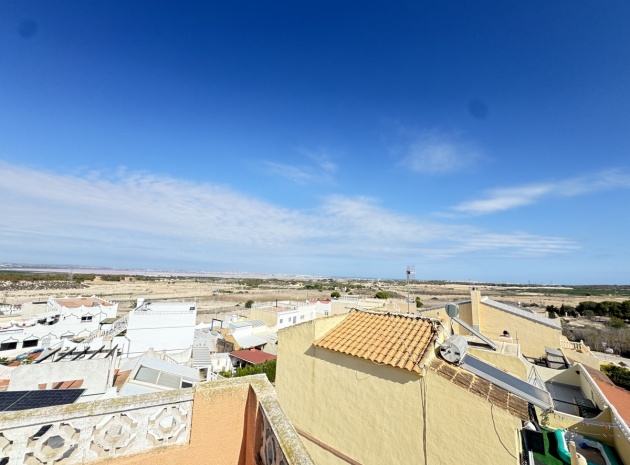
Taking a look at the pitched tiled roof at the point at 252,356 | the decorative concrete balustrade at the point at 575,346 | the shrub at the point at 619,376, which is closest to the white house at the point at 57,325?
the pitched tiled roof at the point at 252,356

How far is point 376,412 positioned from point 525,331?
1808cm

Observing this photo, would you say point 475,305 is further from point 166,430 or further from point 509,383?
point 166,430

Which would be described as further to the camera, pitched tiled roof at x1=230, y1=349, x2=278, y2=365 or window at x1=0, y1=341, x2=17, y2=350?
pitched tiled roof at x1=230, y1=349, x2=278, y2=365

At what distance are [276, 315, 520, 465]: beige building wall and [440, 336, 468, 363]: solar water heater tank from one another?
0.89m

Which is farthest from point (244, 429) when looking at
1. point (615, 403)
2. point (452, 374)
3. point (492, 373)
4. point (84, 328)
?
point (84, 328)

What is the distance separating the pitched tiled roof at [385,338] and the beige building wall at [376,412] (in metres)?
0.22

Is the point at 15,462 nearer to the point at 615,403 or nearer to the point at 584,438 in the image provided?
the point at 584,438

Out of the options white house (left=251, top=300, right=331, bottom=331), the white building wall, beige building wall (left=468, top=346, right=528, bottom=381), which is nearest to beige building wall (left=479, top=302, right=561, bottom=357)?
beige building wall (left=468, top=346, right=528, bottom=381)

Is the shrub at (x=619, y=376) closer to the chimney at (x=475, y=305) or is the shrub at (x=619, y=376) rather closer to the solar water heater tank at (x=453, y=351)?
the chimney at (x=475, y=305)

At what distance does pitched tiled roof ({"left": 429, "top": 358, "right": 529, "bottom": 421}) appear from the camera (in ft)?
16.9

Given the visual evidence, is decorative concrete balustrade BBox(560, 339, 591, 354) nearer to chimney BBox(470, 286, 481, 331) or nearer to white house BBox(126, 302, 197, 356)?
chimney BBox(470, 286, 481, 331)

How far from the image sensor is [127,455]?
3.04 m

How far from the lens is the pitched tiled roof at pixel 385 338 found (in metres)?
6.62

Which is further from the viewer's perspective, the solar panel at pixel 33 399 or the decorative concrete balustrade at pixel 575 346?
the decorative concrete balustrade at pixel 575 346
